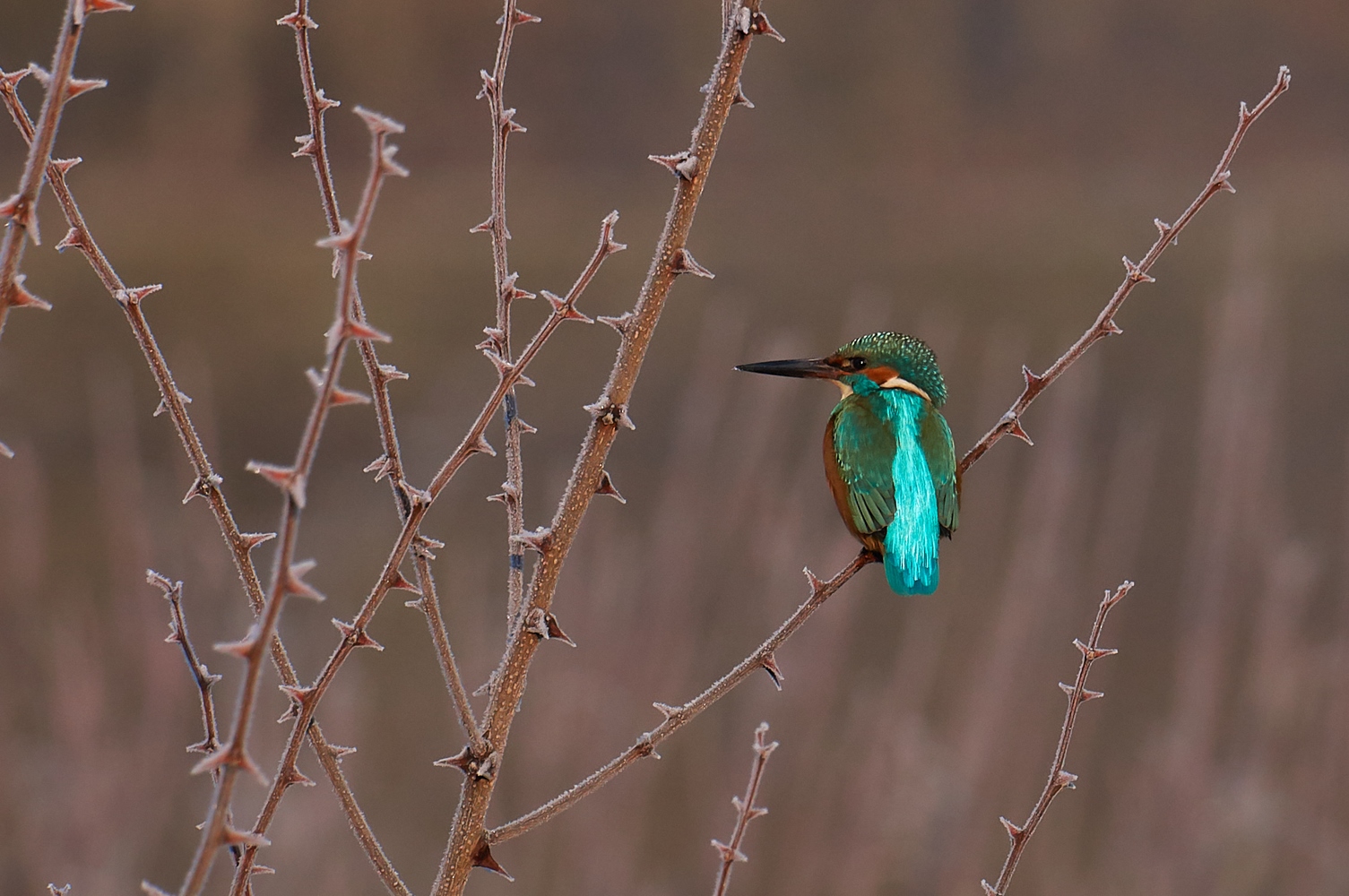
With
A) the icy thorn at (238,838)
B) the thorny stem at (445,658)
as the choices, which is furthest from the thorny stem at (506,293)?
the icy thorn at (238,838)

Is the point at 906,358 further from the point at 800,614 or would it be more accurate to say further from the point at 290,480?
the point at 290,480

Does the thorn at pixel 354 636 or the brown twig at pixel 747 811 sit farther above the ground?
the thorn at pixel 354 636

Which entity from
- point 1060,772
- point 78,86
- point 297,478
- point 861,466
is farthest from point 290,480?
point 861,466

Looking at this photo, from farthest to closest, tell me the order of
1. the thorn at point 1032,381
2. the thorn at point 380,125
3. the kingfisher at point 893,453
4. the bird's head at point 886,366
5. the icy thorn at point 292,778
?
the bird's head at point 886,366 → the kingfisher at point 893,453 → the thorn at point 1032,381 → the icy thorn at point 292,778 → the thorn at point 380,125

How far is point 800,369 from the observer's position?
70 centimetres

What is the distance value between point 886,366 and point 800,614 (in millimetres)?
344

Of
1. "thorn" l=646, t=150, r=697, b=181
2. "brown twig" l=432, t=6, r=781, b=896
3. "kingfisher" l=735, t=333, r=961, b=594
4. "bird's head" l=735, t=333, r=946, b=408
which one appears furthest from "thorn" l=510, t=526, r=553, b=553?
"bird's head" l=735, t=333, r=946, b=408

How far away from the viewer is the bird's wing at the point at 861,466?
0.63m

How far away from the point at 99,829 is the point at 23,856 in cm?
37

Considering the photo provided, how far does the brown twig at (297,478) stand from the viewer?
0.25 meters

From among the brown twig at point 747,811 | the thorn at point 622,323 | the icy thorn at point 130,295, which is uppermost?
the thorn at point 622,323

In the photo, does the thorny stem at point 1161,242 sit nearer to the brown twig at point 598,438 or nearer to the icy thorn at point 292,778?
the brown twig at point 598,438

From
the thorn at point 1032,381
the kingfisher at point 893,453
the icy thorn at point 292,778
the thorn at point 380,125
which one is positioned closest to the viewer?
the thorn at point 380,125

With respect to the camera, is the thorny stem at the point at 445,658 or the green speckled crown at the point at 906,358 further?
the green speckled crown at the point at 906,358
